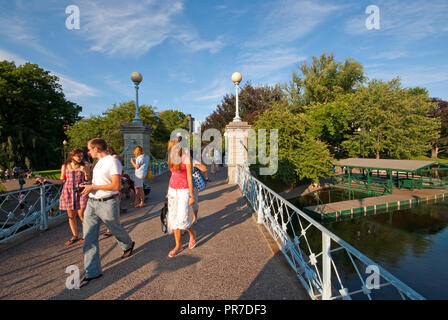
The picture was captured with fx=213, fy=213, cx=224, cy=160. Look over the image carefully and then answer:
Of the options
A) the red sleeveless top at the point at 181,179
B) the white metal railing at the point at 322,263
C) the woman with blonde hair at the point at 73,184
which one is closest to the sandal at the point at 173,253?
the red sleeveless top at the point at 181,179

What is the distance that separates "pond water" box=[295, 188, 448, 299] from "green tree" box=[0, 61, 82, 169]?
3180 cm

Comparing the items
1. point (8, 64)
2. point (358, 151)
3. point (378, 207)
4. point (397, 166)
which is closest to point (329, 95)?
point (358, 151)

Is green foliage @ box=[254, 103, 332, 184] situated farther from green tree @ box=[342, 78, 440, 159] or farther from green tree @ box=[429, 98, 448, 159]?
green tree @ box=[429, 98, 448, 159]

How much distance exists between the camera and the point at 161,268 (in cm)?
304

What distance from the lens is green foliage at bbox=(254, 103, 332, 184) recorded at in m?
21.7

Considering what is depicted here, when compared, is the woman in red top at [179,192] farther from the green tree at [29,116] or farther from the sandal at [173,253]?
the green tree at [29,116]

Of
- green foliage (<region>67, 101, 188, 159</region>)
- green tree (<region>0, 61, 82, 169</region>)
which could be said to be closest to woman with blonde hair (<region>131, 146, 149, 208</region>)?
green foliage (<region>67, 101, 188, 159</region>)

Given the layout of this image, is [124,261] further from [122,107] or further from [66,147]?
[66,147]

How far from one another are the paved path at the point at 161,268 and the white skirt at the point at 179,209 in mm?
499

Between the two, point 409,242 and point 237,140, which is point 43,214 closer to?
point 237,140

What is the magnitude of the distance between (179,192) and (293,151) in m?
20.5

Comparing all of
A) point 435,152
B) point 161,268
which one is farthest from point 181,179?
point 435,152

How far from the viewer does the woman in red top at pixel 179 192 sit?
3400 millimetres

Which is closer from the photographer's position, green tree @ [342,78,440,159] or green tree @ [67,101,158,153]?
green tree @ [67,101,158,153]
